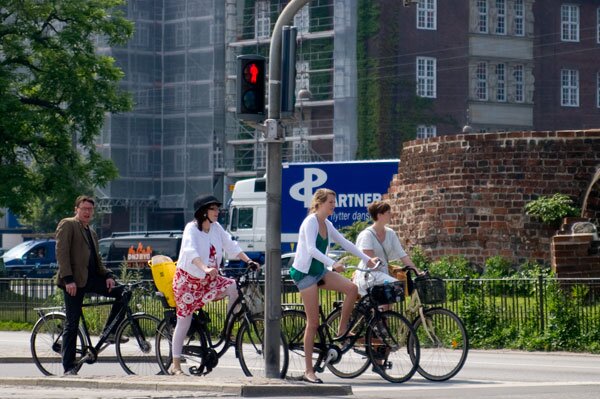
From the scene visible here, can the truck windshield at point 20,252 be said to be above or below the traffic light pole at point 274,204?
below

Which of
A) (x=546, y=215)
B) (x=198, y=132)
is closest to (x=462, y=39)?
(x=198, y=132)

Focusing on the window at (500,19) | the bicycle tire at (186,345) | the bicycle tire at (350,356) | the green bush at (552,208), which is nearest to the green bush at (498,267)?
the green bush at (552,208)

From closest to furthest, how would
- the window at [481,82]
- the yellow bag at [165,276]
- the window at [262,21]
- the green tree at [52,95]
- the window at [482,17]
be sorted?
the yellow bag at [165,276]
the green tree at [52,95]
the window at [481,82]
the window at [482,17]
the window at [262,21]

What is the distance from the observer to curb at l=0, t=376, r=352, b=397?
41.3 feet

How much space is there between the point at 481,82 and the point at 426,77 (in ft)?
12.4

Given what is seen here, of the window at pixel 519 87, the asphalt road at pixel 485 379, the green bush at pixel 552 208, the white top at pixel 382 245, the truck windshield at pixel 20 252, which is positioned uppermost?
the window at pixel 519 87

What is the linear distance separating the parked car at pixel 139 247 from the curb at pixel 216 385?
36.0 metres

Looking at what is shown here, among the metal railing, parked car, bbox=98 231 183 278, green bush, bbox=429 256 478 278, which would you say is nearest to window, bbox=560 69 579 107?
parked car, bbox=98 231 183 278

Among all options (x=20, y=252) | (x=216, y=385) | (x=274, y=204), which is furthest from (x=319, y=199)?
(x=20, y=252)

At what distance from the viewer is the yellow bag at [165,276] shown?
14.3 meters

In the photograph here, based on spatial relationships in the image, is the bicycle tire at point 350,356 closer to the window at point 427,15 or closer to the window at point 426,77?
the window at point 426,77

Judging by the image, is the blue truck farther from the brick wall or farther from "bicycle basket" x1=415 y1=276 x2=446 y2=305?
"bicycle basket" x1=415 y1=276 x2=446 y2=305

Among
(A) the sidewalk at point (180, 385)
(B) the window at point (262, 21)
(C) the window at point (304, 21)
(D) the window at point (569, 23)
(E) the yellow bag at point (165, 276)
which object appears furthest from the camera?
(D) the window at point (569, 23)

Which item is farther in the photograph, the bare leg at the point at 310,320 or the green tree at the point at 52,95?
the green tree at the point at 52,95
